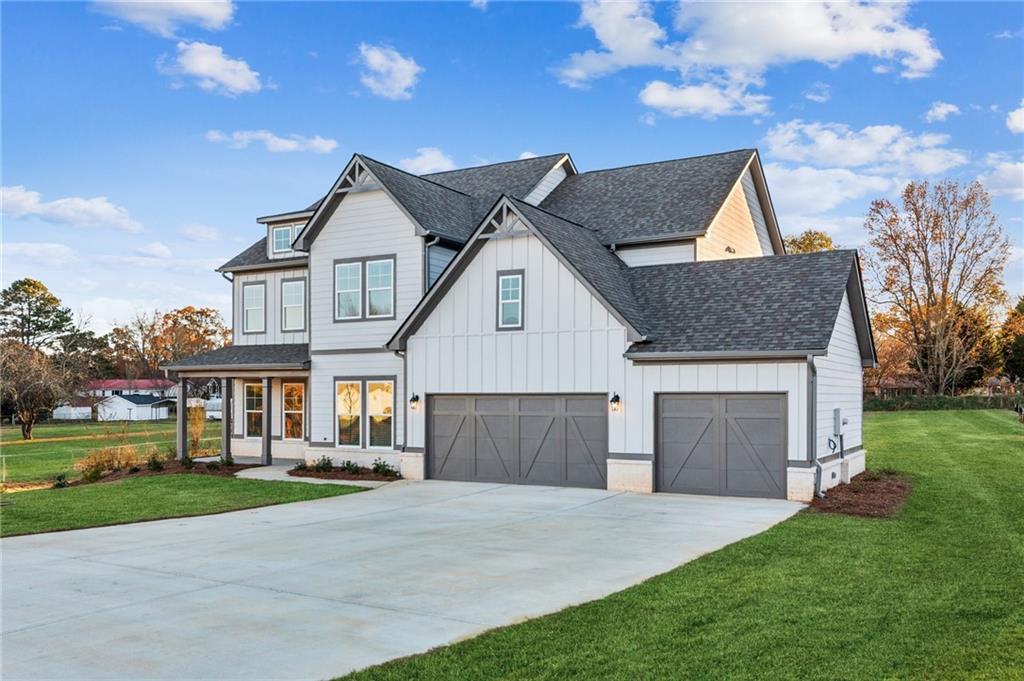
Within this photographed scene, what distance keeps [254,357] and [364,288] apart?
15.4ft

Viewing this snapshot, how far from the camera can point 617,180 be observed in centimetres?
2606

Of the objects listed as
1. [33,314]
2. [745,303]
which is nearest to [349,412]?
[745,303]

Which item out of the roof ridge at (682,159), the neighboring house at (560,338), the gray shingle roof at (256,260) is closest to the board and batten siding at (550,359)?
the neighboring house at (560,338)

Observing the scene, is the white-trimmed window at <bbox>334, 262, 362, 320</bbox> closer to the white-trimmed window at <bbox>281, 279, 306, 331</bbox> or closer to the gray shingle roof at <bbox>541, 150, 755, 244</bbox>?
the white-trimmed window at <bbox>281, 279, 306, 331</bbox>

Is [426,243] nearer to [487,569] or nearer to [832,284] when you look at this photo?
[832,284]

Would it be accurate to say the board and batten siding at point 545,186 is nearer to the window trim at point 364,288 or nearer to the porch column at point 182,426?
the window trim at point 364,288

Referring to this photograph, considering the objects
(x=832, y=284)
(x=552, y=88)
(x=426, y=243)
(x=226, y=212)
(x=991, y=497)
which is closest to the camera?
(x=991, y=497)

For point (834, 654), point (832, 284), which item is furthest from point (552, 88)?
point (834, 654)

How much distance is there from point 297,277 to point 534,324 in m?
9.67

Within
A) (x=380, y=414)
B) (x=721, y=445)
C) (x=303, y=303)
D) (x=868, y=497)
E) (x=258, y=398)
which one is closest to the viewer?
(x=868, y=497)

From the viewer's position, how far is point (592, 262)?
1923 centimetres

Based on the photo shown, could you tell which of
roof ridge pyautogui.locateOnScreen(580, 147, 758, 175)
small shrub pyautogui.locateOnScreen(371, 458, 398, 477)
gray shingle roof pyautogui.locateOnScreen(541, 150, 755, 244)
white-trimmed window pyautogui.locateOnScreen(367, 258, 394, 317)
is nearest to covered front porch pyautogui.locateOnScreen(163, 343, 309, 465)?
white-trimmed window pyautogui.locateOnScreen(367, 258, 394, 317)

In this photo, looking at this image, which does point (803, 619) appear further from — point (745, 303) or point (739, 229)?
point (739, 229)

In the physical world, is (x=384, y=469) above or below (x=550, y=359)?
below
